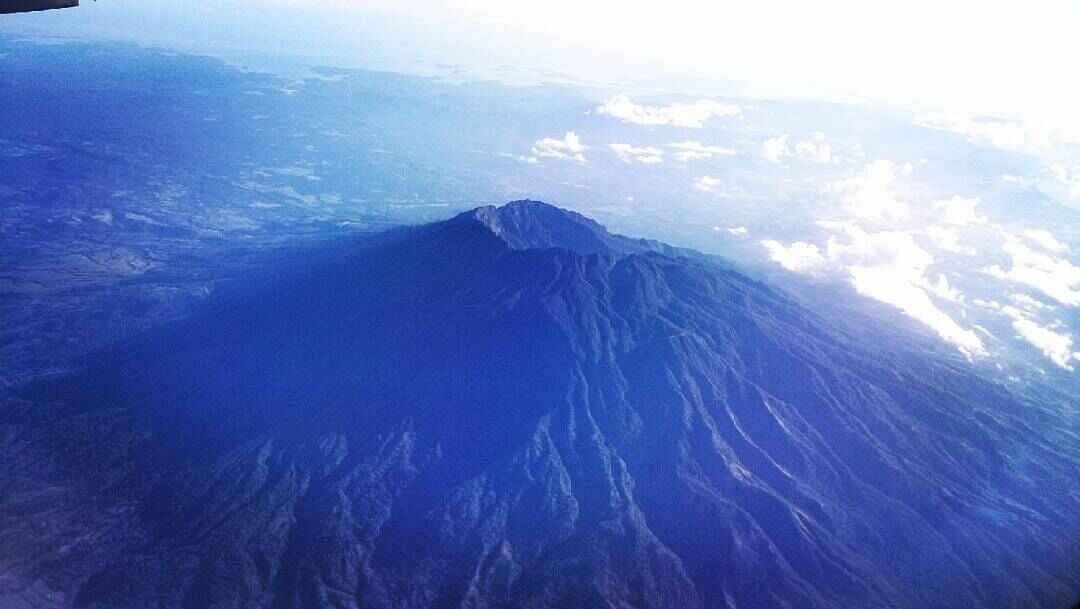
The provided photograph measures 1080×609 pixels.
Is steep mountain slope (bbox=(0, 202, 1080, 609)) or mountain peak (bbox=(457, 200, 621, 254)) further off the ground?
mountain peak (bbox=(457, 200, 621, 254))

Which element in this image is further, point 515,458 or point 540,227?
point 540,227

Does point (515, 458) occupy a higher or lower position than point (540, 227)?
lower

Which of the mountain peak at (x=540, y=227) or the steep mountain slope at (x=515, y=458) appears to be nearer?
the steep mountain slope at (x=515, y=458)

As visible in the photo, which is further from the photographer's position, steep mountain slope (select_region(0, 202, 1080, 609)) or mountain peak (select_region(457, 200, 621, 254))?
mountain peak (select_region(457, 200, 621, 254))

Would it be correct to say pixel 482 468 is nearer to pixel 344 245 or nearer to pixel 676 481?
pixel 676 481

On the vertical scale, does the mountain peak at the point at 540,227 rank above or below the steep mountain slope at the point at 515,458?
above

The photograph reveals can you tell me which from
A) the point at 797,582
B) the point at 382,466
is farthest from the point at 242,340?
the point at 797,582
